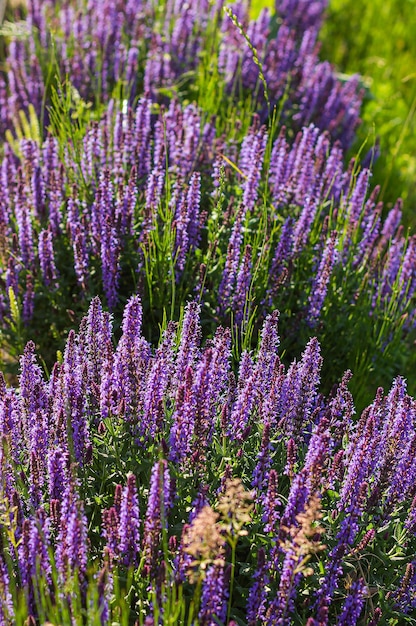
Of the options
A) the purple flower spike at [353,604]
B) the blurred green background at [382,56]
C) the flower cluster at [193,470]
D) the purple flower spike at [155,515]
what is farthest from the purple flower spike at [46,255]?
the blurred green background at [382,56]

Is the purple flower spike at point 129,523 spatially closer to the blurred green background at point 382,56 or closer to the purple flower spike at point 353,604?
the purple flower spike at point 353,604

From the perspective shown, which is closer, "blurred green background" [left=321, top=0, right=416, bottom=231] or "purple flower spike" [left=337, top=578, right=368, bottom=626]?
"purple flower spike" [left=337, top=578, right=368, bottom=626]

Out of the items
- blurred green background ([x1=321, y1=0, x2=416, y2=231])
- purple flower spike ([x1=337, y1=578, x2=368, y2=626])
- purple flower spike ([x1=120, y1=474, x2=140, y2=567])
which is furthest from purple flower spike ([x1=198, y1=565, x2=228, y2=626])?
blurred green background ([x1=321, y1=0, x2=416, y2=231])

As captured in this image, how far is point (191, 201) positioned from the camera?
3984mm

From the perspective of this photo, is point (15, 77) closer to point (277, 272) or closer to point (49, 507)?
point (277, 272)

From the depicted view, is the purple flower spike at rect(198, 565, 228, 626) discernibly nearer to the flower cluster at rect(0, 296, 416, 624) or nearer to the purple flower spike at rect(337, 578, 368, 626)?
the flower cluster at rect(0, 296, 416, 624)

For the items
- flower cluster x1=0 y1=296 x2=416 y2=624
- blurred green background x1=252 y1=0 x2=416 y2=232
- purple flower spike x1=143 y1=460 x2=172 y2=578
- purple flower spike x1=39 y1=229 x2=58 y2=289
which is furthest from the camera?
blurred green background x1=252 y1=0 x2=416 y2=232

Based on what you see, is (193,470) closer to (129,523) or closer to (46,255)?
(129,523)

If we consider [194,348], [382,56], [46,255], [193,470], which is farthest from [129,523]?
[382,56]

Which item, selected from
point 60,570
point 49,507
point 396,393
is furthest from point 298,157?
point 60,570

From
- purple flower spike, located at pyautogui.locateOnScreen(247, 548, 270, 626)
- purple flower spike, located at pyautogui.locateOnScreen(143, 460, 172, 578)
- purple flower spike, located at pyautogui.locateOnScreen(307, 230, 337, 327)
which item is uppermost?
purple flower spike, located at pyautogui.locateOnScreen(307, 230, 337, 327)

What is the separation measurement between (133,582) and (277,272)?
1976mm

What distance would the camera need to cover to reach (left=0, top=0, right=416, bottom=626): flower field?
2.55m

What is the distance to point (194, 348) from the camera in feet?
10.2
